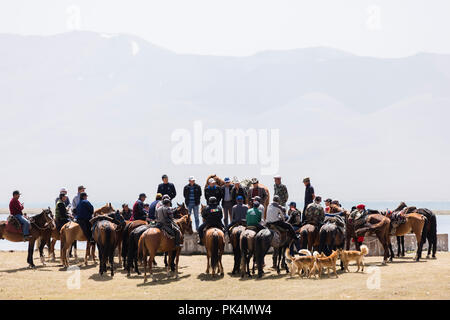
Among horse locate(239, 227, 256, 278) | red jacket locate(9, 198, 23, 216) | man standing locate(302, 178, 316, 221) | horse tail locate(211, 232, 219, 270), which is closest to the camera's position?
horse locate(239, 227, 256, 278)

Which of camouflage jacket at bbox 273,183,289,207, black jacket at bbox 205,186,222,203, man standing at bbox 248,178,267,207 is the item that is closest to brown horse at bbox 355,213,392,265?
camouflage jacket at bbox 273,183,289,207

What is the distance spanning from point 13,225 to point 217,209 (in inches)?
304

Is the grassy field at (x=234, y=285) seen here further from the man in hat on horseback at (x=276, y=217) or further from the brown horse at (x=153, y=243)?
the man in hat on horseback at (x=276, y=217)

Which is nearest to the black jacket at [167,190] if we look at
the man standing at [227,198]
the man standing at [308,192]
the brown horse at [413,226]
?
the man standing at [227,198]

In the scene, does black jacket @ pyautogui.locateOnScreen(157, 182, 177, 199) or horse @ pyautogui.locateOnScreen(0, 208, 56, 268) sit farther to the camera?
black jacket @ pyautogui.locateOnScreen(157, 182, 177, 199)

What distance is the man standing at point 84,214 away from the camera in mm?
22028

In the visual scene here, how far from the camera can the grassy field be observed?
16150 millimetres

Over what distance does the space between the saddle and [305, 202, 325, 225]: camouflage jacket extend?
1023 centimetres

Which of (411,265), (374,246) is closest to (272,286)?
(411,265)

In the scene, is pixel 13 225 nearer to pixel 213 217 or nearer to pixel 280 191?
pixel 213 217

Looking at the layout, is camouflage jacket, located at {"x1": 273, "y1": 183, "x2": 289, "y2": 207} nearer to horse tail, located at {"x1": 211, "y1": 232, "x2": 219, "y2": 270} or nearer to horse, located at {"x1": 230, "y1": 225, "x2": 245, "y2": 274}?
horse, located at {"x1": 230, "y1": 225, "x2": 245, "y2": 274}

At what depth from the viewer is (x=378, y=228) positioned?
893 inches

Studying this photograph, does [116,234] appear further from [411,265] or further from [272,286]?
[411,265]

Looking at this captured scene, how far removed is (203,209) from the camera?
69.5 ft
